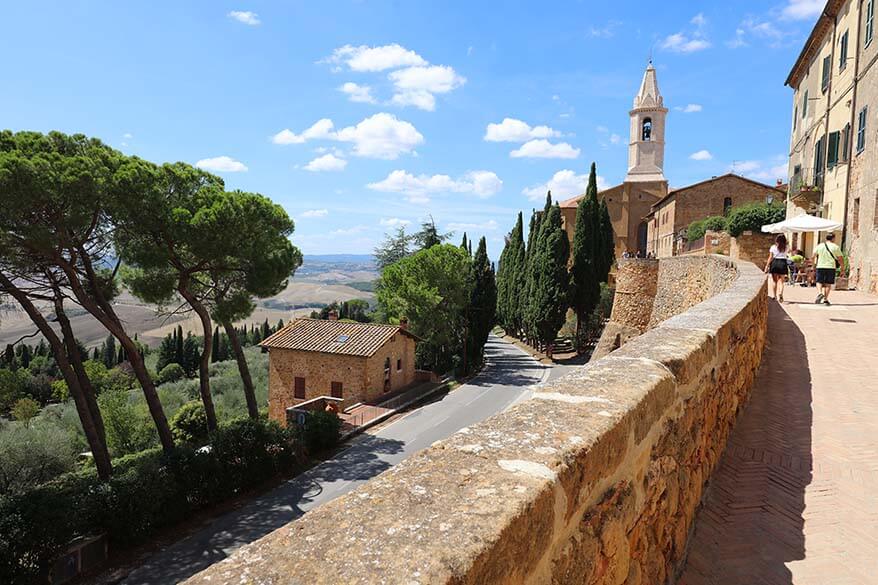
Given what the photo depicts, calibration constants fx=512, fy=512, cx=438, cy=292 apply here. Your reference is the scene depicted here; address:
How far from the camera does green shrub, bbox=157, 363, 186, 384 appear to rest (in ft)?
131

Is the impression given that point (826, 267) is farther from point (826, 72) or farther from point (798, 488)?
point (826, 72)

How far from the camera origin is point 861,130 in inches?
603

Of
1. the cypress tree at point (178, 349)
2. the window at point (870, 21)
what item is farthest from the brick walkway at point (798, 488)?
the cypress tree at point (178, 349)

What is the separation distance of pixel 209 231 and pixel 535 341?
81.5ft

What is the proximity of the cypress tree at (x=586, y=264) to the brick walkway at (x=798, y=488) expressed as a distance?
25.9 meters

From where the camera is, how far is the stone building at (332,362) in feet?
73.4

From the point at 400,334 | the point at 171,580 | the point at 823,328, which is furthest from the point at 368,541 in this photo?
the point at 400,334

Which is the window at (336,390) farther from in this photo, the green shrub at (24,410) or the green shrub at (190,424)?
the green shrub at (24,410)

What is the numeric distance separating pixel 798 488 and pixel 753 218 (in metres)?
22.9

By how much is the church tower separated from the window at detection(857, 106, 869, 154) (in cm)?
3416

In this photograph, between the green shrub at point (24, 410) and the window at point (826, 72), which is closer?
the window at point (826, 72)

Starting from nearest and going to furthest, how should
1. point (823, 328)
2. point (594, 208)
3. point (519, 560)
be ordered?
point (519, 560), point (823, 328), point (594, 208)

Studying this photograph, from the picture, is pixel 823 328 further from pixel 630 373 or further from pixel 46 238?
pixel 46 238

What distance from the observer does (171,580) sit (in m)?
9.80
